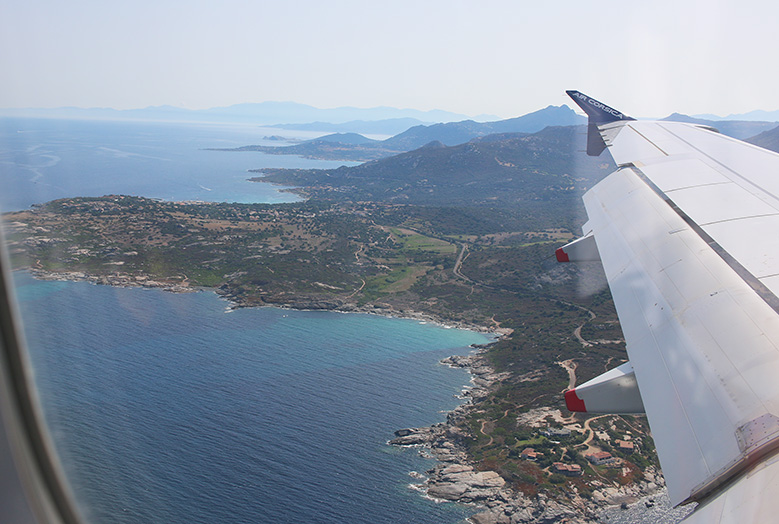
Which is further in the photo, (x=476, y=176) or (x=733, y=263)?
(x=476, y=176)

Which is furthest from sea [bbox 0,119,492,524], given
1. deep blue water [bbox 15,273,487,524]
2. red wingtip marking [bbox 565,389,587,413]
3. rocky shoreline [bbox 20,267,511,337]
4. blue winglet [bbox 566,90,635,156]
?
blue winglet [bbox 566,90,635,156]

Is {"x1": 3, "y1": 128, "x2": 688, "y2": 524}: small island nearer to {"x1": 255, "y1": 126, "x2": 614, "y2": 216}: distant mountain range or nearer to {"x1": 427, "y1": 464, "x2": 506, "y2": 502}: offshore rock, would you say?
{"x1": 427, "y1": 464, "x2": 506, "y2": 502}: offshore rock

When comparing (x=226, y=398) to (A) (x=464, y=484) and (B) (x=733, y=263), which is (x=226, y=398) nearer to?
(A) (x=464, y=484)

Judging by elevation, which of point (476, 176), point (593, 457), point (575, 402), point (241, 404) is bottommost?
point (241, 404)

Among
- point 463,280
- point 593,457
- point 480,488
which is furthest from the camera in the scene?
point 463,280

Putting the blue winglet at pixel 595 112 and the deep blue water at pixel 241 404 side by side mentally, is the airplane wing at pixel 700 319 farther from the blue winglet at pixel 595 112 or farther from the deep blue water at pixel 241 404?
the blue winglet at pixel 595 112

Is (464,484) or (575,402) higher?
(575,402)

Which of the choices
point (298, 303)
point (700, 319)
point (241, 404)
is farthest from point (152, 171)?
point (700, 319)
